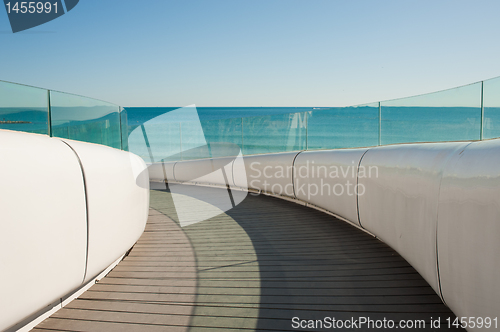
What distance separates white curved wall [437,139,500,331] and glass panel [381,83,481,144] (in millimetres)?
2222

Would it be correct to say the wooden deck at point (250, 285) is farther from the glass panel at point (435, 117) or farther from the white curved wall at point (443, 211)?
the glass panel at point (435, 117)

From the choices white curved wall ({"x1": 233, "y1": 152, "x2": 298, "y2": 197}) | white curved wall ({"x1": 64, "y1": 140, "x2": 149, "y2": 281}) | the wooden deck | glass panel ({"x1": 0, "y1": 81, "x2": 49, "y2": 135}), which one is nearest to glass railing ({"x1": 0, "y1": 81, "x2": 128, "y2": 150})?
glass panel ({"x1": 0, "y1": 81, "x2": 49, "y2": 135})

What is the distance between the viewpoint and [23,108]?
2.68m

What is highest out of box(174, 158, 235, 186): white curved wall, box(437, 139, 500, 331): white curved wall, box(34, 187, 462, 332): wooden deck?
box(437, 139, 500, 331): white curved wall

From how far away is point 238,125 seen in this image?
10.3m

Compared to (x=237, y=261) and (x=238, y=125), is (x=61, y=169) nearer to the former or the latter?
(x=237, y=261)

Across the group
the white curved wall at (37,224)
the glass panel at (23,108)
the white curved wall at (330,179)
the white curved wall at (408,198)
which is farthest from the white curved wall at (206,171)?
the white curved wall at (37,224)

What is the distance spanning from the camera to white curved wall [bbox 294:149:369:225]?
469 cm

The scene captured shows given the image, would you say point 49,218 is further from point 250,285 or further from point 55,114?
point 250,285

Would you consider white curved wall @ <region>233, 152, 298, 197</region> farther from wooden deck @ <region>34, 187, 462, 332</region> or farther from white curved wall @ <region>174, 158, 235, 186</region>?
wooden deck @ <region>34, 187, 462, 332</region>

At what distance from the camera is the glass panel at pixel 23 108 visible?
2512 mm

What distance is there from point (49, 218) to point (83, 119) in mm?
1518

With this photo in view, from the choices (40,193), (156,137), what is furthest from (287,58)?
(40,193)

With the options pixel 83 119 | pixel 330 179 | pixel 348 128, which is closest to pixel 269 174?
pixel 348 128
